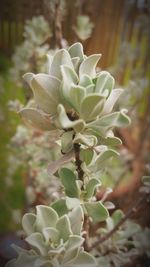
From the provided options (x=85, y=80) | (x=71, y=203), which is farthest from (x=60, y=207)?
(x=85, y=80)

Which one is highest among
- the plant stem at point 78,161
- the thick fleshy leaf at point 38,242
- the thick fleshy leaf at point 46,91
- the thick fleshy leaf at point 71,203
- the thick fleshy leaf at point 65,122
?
the thick fleshy leaf at point 46,91

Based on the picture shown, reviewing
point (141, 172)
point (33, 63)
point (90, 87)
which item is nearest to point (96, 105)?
point (90, 87)

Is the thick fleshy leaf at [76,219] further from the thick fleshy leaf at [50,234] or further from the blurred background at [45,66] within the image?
the blurred background at [45,66]

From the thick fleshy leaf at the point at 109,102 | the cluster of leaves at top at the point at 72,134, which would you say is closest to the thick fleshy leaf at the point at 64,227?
the cluster of leaves at top at the point at 72,134

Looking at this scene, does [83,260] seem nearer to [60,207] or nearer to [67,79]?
[60,207]

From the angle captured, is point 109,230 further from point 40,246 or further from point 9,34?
point 9,34

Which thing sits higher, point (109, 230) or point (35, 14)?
point (35, 14)
